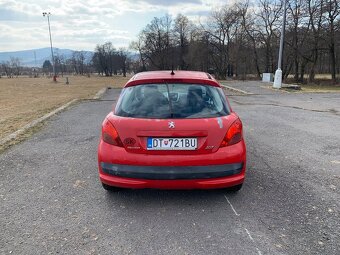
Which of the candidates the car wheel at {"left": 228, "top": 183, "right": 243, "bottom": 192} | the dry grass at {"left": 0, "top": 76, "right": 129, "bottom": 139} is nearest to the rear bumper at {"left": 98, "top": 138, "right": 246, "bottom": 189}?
the car wheel at {"left": 228, "top": 183, "right": 243, "bottom": 192}

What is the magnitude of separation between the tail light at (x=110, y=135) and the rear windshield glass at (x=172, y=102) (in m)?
0.20

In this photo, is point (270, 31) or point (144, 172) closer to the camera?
point (144, 172)

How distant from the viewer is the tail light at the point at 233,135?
3369 millimetres

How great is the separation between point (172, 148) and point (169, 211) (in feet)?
2.37

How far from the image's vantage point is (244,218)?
3.23 meters

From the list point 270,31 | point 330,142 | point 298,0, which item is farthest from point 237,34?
point 330,142

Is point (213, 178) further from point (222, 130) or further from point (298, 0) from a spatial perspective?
point (298, 0)

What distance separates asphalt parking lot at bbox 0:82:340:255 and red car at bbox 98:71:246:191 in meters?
0.34

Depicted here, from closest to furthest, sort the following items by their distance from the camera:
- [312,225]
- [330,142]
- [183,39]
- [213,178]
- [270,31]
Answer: [312,225]
[213,178]
[330,142]
[270,31]
[183,39]

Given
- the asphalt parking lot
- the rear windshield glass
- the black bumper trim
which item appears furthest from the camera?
the rear windshield glass

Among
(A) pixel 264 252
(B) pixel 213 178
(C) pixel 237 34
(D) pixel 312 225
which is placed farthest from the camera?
(C) pixel 237 34

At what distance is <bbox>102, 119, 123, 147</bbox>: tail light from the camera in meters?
3.38

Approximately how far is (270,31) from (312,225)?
40.9 m

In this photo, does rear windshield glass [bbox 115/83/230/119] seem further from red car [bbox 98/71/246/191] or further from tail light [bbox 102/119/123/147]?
tail light [bbox 102/119/123/147]
